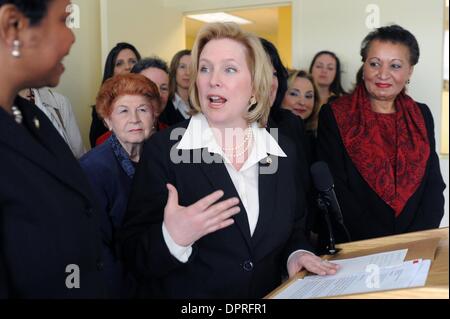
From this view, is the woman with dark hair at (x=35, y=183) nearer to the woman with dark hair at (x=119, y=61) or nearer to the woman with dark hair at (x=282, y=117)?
the woman with dark hair at (x=282, y=117)

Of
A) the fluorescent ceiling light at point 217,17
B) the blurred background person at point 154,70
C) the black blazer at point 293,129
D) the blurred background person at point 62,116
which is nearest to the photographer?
the black blazer at point 293,129

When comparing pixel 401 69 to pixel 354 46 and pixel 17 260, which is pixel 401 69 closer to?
pixel 17 260

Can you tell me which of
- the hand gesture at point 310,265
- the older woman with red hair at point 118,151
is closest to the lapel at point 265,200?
the hand gesture at point 310,265

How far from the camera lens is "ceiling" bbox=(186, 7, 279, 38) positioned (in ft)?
27.5

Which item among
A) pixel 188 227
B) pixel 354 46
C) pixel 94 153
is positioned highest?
pixel 354 46

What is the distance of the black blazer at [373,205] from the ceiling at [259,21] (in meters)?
6.21

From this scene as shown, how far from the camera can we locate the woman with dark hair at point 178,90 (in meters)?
3.14

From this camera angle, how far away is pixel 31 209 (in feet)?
2.86

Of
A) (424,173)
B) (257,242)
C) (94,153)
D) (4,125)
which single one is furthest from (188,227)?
(424,173)

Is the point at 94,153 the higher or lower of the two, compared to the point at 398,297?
higher
